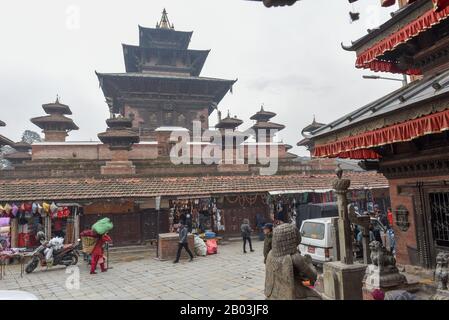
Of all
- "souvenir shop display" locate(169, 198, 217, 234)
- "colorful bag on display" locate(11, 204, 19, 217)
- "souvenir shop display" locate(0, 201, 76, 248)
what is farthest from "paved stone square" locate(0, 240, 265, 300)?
"souvenir shop display" locate(169, 198, 217, 234)

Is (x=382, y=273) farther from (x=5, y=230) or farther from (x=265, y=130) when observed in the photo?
(x=265, y=130)

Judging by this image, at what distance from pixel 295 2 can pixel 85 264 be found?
1291 cm

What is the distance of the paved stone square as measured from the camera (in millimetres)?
8141

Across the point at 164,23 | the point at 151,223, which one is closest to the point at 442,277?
the point at 151,223

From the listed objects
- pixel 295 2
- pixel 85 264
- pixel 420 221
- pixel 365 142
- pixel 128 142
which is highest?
pixel 128 142

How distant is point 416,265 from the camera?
6.93m

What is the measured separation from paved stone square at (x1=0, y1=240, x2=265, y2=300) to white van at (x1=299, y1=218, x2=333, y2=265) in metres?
1.69

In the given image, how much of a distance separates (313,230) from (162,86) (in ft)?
68.8

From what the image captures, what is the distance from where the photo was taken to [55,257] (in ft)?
37.9

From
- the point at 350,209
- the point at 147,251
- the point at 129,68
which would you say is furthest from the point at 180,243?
the point at 129,68

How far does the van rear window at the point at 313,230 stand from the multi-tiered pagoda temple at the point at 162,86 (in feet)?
54.8
